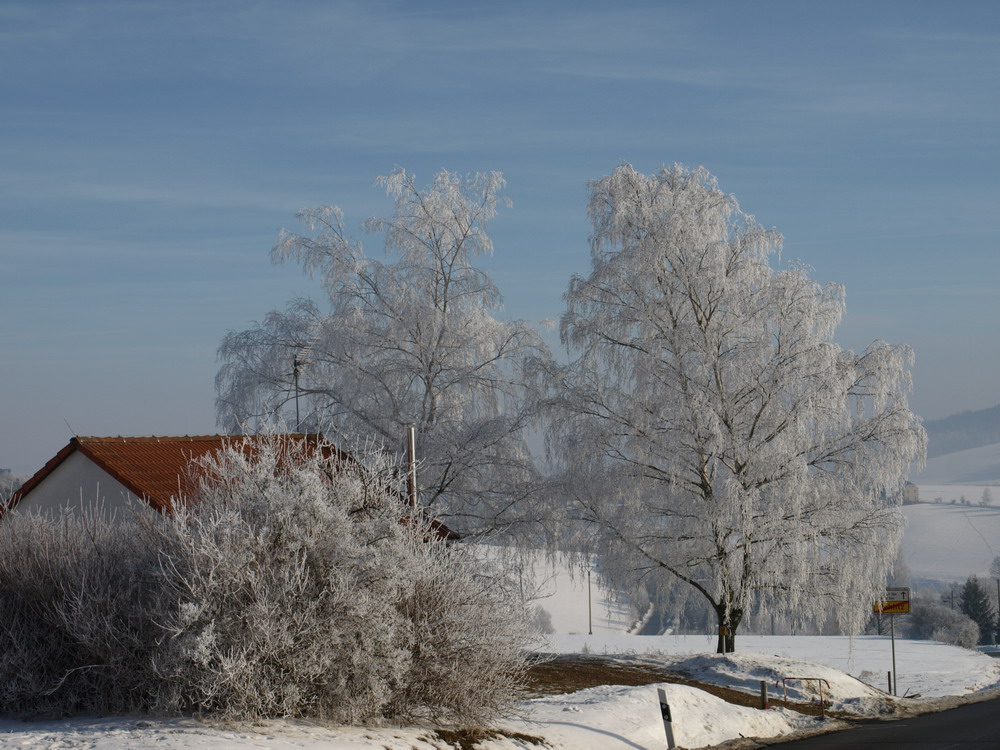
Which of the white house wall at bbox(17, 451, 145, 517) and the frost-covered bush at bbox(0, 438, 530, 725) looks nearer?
the frost-covered bush at bbox(0, 438, 530, 725)

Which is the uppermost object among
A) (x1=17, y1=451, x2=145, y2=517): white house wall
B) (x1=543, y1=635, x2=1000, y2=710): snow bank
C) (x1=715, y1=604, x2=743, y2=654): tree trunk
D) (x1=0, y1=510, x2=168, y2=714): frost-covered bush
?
(x1=17, y1=451, x2=145, y2=517): white house wall

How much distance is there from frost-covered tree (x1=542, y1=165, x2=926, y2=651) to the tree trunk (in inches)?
1.9

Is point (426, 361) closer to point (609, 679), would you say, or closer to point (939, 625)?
point (609, 679)

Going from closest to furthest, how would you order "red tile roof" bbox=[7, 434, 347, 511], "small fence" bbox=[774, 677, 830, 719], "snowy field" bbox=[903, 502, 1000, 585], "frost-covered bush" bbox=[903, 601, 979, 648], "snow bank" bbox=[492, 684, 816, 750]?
"snow bank" bbox=[492, 684, 816, 750]
"red tile roof" bbox=[7, 434, 347, 511]
"small fence" bbox=[774, 677, 830, 719]
"frost-covered bush" bbox=[903, 601, 979, 648]
"snowy field" bbox=[903, 502, 1000, 585]

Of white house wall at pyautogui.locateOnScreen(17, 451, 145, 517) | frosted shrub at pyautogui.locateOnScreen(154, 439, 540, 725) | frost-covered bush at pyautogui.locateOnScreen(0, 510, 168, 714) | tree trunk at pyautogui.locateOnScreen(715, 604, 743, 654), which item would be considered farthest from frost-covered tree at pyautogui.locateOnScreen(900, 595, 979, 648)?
frost-covered bush at pyautogui.locateOnScreen(0, 510, 168, 714)

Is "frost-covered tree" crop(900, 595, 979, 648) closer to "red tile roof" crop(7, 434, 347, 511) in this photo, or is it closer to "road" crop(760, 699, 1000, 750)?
"road" crop(760, 699, 1000, 750)

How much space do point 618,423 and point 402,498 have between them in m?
12.9

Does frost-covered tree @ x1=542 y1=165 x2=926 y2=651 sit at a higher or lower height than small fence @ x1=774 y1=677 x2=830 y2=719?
higher

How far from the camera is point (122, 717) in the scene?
11758mm

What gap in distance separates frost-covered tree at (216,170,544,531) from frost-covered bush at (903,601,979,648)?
56510mm

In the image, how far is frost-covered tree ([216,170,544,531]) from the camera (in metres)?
28.7

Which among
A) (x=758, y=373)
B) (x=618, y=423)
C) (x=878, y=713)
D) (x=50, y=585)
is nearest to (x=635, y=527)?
Result: (x=618, y=423)

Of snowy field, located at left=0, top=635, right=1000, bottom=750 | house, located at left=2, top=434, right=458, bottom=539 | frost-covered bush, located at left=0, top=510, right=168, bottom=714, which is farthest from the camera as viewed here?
house, located at left=2, top=434, right=458, bottom=539

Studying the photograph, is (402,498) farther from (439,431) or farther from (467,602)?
(439,431)
